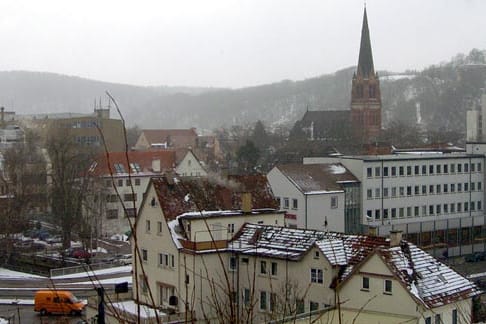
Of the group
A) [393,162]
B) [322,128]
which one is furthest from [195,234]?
[322,128]

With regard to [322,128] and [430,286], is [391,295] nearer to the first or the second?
[430,286]

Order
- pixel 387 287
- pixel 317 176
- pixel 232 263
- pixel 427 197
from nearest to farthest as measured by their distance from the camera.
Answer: pixel 387 287
pixel 232 263
pixel 317 176
pixel 427 197

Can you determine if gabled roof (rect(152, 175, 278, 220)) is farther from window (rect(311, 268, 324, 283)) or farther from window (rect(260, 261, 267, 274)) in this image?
window (rect(311, 268, 324, 283))

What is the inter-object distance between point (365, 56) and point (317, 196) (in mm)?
72239

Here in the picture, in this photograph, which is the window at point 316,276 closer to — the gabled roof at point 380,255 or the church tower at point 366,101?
the gabled roof at point 380,255

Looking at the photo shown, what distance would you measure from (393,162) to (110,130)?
4300 centimetres

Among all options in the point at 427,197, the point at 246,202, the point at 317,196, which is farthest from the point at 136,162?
the point at 246,202

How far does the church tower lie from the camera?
380 feet

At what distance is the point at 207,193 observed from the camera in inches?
1193

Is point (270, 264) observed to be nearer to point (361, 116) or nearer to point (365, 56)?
point (365, 56)

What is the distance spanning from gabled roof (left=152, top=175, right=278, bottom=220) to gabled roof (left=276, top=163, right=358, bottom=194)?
13724 millimetres

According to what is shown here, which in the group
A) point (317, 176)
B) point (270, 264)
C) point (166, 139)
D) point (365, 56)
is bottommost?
point (270, 264)

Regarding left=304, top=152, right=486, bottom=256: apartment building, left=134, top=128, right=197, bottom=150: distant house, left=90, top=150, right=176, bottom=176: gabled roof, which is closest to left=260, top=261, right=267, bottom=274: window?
A: left=304, top=152, right=486, bottom=256: apartment building

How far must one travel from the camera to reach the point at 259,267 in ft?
88.7
